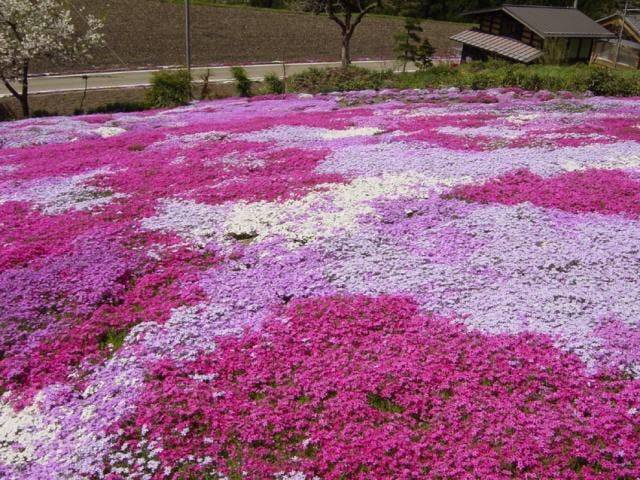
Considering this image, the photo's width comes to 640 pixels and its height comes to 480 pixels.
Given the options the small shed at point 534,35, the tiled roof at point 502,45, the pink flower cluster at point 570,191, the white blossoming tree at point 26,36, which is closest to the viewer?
the pink flower cluster at point 570,191

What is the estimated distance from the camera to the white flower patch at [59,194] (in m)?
13.7

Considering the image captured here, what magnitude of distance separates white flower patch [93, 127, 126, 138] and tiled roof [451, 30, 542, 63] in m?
37.6

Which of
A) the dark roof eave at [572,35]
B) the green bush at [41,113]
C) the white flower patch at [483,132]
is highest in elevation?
the dark roof eave at [572,35]

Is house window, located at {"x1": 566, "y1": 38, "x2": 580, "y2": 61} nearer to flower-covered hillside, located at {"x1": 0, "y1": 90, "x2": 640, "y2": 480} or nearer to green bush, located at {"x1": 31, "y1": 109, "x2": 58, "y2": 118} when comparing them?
flower-covered hillside, located at {"x1": 0, "y1": 90, "x2": 640, "y2": 480}

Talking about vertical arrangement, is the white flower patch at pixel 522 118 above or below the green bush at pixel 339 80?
below

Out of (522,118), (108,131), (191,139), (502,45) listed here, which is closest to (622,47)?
(502,45)

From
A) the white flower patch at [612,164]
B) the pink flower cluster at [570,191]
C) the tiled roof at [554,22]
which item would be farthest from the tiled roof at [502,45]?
the pink flower cluster at [570,191]

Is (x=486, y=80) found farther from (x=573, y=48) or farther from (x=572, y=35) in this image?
(x=573, y=48)

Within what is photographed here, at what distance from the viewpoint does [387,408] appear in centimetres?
681

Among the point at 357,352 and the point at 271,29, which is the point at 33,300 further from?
the point at 271,29

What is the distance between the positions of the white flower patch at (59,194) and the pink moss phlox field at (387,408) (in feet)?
25.4

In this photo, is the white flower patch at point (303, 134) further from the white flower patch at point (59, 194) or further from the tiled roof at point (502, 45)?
the tiled roof at point (502, 45)

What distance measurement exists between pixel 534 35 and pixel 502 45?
9.60 ft

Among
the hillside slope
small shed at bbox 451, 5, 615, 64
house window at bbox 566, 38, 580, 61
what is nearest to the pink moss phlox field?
small shed at bbox 451, 5, 615, 64
